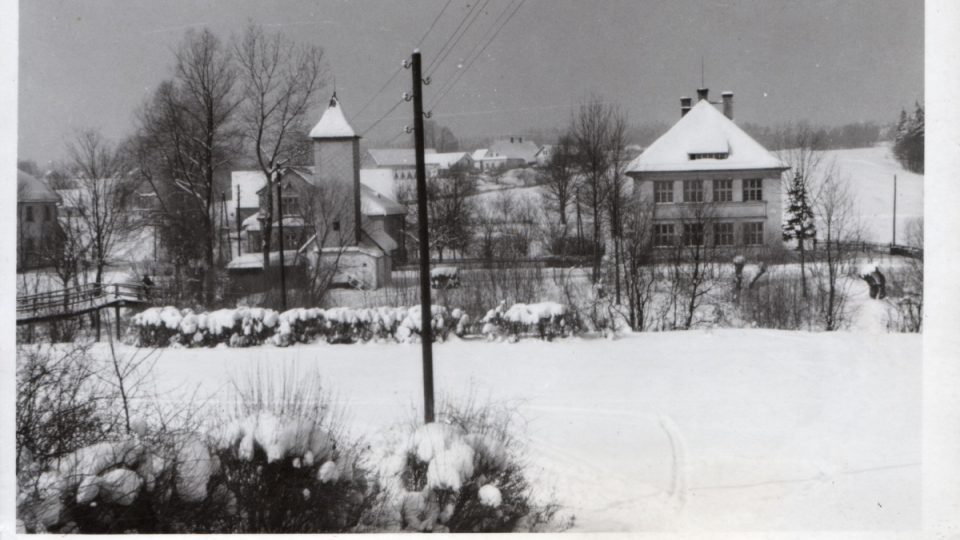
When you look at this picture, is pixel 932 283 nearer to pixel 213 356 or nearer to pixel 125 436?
pixel 125 436

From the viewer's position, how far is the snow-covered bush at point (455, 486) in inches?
261

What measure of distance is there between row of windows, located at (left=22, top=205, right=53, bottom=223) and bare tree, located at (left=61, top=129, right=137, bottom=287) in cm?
143

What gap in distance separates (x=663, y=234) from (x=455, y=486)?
19335mm

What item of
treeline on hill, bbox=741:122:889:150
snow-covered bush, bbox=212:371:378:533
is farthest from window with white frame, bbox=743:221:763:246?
snow-covered bush, bbox=212:371:378:533

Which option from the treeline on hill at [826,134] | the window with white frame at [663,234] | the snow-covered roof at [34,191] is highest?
the treeline on hill at [826,134]

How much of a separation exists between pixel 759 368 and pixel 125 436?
1034cm

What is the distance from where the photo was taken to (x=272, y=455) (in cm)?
618

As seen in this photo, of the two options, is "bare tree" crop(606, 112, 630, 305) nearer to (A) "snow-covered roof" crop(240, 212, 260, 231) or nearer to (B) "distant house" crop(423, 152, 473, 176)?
(B) "distant house" crop(423, 152, 473, 176)

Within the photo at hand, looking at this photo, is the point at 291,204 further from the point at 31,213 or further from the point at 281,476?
the point at 281,476

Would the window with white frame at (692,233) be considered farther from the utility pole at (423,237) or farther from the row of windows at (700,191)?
the utility pole at (423,237)

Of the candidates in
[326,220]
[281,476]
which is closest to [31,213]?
[326,220]

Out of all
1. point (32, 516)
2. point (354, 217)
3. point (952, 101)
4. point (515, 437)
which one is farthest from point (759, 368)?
point (354, 217)

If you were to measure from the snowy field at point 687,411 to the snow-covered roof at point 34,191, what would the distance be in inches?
156

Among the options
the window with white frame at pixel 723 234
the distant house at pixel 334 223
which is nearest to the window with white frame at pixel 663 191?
the window with white frame at pixel 723 234
